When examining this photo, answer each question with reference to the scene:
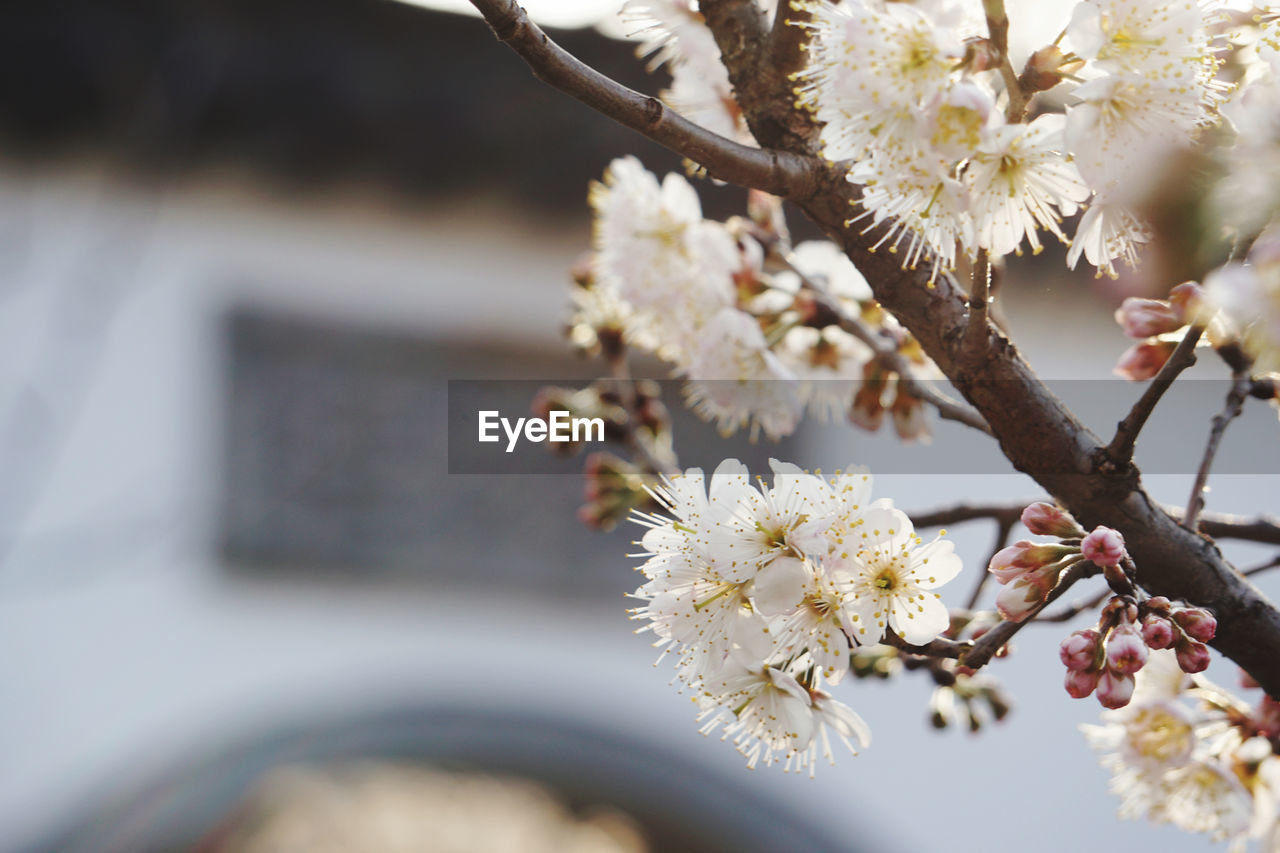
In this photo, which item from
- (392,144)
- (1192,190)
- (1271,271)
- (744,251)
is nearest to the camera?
(1271,271)

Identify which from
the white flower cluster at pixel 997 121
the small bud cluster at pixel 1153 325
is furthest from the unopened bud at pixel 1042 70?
the small bud cluster at pixel 1153 325

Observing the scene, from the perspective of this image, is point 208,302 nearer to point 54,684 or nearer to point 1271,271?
point 54,684

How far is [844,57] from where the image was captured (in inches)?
12.0

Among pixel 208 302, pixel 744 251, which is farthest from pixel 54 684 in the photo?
pixel 744 251

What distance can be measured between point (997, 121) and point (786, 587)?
6.6 inches

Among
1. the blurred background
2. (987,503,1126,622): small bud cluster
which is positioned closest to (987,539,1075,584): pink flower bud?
(987,503,1126,622): small bud cluster

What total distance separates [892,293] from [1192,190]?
0.11 m

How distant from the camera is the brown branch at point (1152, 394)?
0.86ft

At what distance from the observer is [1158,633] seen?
26cm

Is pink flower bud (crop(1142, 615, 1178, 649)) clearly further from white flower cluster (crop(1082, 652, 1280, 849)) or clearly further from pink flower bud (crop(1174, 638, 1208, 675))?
white flower cluster (crop(1082, 652, 1280, 849))

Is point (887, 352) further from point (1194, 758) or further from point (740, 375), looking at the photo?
point (1194, 758)

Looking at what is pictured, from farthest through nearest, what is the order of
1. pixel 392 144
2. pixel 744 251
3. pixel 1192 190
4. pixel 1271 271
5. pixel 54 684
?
1. pixel 392 144
2. pixel 54 684
3. pixel 744 251
4. pixel 1192 190
5. pixel 1271 271

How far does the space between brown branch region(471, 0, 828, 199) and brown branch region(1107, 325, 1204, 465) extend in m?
0.14

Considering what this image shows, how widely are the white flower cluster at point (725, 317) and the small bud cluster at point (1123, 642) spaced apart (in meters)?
0.25
